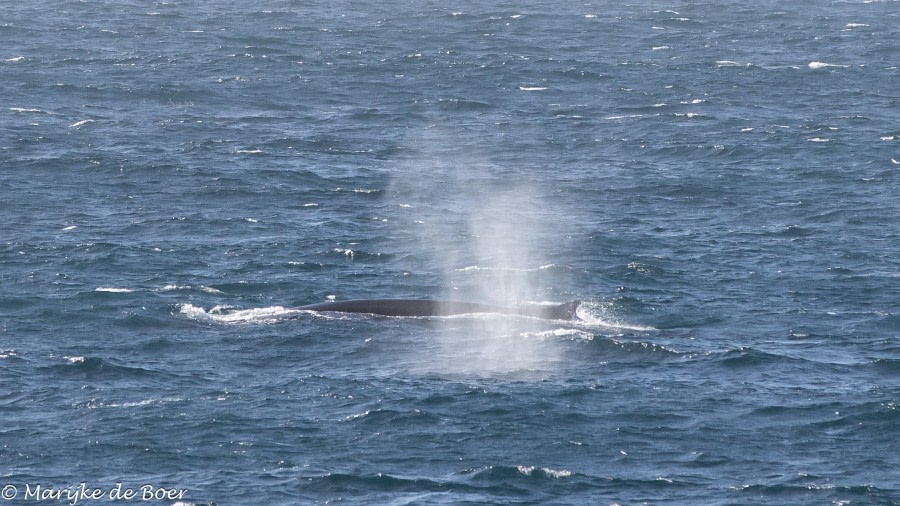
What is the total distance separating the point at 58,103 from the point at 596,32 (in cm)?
4782

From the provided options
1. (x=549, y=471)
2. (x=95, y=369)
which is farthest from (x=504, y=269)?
(x=549, y=471)

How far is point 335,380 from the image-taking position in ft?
149

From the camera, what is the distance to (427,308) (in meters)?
51.9

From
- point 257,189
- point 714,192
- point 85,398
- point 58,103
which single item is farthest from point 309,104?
point 85,398

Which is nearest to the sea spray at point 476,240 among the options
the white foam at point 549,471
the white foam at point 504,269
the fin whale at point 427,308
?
the white foam at point 504,269

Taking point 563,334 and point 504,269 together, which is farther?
point 504,269

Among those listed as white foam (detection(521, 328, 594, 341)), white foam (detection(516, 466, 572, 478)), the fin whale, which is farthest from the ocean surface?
the fin whale

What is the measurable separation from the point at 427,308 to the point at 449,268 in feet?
27.3

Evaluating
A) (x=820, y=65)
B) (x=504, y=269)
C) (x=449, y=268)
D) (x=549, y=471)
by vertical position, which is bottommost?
(x=820, y=65)

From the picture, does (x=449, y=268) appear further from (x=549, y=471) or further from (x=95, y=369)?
(x=549, y=471)

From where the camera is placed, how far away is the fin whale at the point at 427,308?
2025 inches

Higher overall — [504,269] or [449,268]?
[449,268]

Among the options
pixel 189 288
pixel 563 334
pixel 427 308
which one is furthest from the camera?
pixel 189 288

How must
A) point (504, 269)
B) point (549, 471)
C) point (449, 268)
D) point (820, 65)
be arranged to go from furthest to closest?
point (820, 65)
point (504, 269)
point (449, 268)
point (549, 471)
